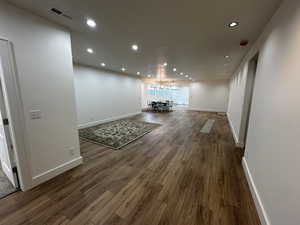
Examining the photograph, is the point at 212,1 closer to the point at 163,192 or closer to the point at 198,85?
the point at 163,192

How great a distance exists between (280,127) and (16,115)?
11.6 ft

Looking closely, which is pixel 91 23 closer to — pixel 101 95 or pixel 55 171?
pixel 55 171

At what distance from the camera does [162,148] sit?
3648 mm

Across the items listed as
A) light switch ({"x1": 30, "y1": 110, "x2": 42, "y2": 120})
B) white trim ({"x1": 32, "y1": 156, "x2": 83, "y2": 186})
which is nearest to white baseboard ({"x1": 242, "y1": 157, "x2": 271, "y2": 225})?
white trim ({"x1": 32, "y1": 156, "x2": 83, "y2": 186})

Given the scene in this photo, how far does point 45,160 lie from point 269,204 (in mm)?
3383

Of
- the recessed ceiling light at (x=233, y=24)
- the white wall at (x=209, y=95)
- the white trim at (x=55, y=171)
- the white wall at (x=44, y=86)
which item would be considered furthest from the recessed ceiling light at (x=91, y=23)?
the white wall at (x=209, y=95)

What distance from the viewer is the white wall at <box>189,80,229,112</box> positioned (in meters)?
10.0

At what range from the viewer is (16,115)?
6.15 feet

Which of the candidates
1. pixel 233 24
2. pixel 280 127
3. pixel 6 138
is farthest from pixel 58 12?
pixel 280 127

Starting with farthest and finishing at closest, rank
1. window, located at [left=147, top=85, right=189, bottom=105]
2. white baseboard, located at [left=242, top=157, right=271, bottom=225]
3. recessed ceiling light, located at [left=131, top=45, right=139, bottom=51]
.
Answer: window, located at [left=147, top=85, right=189, bottom=105], recessed ceiling light, located at [left=131, top=45, right=139, bottom=51], white baseboard, located at [left=242, top=157, right=271, bottom=225]

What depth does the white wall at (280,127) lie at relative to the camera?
113 centimetres

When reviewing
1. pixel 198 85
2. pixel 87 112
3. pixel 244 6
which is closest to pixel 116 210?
pixel 244 6

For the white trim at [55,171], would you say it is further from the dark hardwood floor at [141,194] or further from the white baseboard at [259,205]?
the white baseboard at [259,205]

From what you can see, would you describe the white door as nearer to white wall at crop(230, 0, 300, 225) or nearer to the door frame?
the door frame
